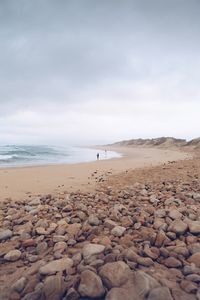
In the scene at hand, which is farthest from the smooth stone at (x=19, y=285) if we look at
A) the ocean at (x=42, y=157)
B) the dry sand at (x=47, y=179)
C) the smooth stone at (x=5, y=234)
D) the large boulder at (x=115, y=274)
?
the ocean at (x=42, y=157)

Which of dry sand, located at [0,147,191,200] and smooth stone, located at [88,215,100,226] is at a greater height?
smooth stone, located at [88,215,100,226]

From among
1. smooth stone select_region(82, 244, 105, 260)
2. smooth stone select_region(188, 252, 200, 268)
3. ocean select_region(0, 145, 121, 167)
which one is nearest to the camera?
smooth stone select_region(188, 252, 200, 268)

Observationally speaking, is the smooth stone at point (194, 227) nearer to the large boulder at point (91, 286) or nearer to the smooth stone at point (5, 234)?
the large boulder at point (91, 286)

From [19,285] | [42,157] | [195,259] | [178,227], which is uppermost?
[42,157]

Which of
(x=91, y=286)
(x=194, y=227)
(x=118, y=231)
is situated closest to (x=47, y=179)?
(x=118, y=231)

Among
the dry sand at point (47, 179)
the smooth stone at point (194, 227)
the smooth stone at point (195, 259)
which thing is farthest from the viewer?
the dry sand at point (47, 179)

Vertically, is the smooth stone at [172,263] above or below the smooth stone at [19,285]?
above

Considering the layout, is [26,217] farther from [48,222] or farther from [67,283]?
[67,283]

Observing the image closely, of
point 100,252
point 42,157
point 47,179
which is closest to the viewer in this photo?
point 100,252

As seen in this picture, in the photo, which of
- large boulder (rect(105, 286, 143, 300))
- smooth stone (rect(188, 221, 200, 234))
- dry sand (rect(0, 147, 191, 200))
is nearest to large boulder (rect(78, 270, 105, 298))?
large boulder (rect(105, 286, 143, 300))

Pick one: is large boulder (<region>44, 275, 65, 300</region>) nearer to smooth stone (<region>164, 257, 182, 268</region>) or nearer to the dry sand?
smooth stone (<region>164, 257, 182, 268</region>)

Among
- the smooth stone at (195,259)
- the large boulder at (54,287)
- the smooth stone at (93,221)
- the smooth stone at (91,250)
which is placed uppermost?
the smooth stone at (93,221)

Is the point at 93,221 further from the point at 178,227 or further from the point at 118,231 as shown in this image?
the point at 178,227

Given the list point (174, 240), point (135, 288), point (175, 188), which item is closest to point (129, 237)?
point (174, 240)
